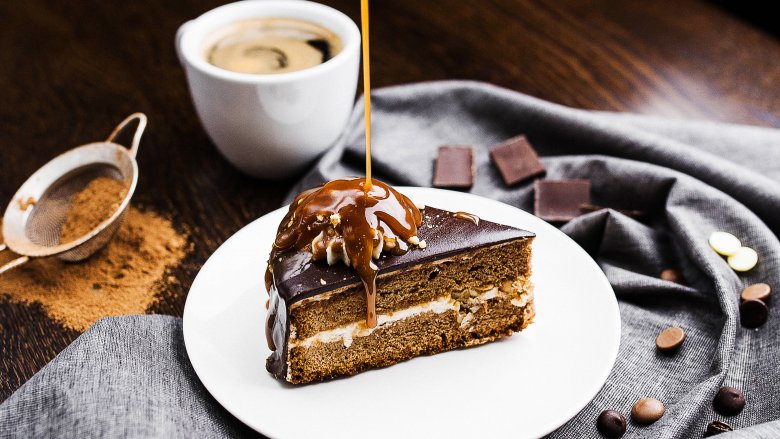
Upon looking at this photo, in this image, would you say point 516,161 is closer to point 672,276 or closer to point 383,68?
point 672,276

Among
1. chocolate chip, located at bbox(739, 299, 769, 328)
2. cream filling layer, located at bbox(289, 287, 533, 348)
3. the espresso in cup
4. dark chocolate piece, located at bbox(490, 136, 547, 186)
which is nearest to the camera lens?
cream filling layer, located at bbox(289, 287, 533, 348)

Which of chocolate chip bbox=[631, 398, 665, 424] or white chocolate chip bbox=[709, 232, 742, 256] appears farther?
white chocolate chip bbox=[709, 232, 742, 256]

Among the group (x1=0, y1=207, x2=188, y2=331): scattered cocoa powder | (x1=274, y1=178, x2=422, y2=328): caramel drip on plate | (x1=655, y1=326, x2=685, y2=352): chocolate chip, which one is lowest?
(x1=0, y1=207, x2=188, y2=331): scattered cocoa powder

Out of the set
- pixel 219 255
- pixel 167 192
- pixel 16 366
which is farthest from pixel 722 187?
pixel 16 366

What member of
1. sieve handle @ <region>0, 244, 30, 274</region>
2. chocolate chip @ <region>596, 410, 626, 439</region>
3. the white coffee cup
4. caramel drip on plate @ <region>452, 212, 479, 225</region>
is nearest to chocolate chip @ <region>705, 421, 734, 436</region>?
chocolate chip @ <region>596, 410, 626, 439</region>

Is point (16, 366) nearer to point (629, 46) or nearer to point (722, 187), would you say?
point (722, 187)

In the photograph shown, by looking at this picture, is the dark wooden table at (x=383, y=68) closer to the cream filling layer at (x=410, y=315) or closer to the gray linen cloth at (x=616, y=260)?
the gray linen cloth at (x=616, y=260)

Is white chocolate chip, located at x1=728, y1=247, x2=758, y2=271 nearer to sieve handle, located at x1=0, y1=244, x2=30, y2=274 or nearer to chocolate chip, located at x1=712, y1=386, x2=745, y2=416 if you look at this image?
chocolate chip, located at x1=712, y1=386, x2=745, y2=416
